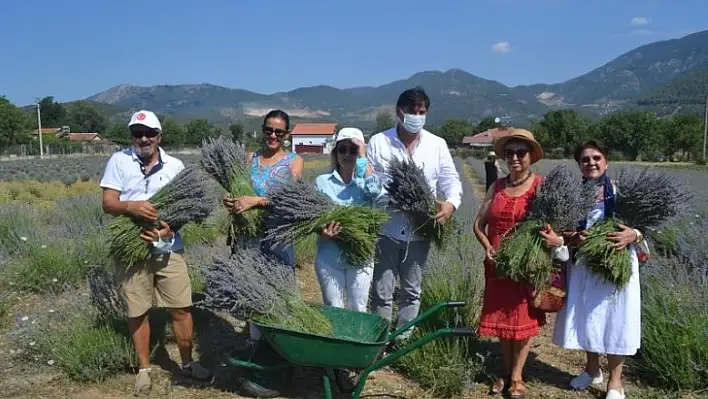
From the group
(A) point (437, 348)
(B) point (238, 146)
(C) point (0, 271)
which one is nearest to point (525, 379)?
(A) point (437, 348)

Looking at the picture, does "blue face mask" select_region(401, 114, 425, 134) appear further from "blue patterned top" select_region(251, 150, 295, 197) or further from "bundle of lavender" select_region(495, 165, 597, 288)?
"bundle of lavender" select_region(495, 165, 597, 288)

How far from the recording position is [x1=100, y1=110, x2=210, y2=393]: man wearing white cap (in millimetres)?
3850

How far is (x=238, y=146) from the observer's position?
4168 millimetres

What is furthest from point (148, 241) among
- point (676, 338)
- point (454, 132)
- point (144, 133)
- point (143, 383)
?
point (454, 132)

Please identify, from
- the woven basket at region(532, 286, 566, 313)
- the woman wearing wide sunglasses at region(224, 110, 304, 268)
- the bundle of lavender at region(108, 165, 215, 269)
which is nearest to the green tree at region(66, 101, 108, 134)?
the bundle of lavender at region(108, 165, 215, 269)

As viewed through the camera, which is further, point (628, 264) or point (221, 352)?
point (221, 352)

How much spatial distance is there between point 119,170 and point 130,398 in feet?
5.20

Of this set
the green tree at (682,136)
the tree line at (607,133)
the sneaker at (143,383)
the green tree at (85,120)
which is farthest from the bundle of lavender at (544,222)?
the green tree at (85,120)

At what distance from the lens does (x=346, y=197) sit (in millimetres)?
3859

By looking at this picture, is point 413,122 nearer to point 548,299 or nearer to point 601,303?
point 548,299

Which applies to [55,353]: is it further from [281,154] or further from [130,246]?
[281,154]

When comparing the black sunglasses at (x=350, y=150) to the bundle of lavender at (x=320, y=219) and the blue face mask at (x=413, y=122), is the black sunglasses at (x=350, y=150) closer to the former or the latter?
the bundle of lavender at (x=320, y=219)

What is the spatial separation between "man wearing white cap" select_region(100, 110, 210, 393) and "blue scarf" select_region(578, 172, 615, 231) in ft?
8.99

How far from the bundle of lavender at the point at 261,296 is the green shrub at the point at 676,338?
230cm
